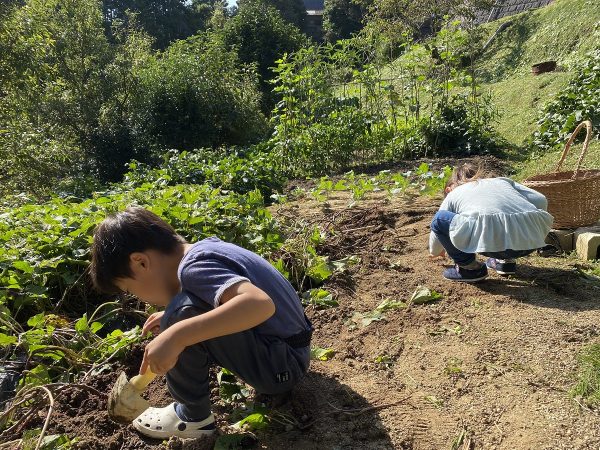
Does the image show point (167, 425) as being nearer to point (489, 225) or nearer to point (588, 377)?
point (588, 377)

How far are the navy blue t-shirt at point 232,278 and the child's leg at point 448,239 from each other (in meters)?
1.34

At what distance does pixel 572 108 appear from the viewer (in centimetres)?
740

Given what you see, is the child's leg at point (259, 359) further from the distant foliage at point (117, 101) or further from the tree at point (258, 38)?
the tree at point (258, 38)

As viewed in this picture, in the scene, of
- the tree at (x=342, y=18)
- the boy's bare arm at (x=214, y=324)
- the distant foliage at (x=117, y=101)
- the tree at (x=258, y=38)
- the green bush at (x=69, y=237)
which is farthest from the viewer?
the tree at (x=342, y=18)

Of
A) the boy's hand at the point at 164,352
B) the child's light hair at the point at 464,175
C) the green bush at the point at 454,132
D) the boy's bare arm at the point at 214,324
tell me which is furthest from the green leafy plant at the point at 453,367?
the green bush at the point at 454,132

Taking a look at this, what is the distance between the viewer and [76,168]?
1070cm

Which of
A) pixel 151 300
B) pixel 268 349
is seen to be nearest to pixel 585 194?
pixel 268 349

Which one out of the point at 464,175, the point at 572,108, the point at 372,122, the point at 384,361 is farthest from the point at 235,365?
the point at 572,108

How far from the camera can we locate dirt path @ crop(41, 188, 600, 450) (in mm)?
1862

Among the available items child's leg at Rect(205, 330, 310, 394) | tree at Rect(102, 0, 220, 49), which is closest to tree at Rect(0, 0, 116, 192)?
child's leg at Rect(205, 330, 310, 394)

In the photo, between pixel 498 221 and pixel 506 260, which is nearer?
pixel 498 221

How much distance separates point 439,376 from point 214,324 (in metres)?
1.12

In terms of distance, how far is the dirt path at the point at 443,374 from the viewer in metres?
1.86

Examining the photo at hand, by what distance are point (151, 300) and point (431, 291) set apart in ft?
5.57
